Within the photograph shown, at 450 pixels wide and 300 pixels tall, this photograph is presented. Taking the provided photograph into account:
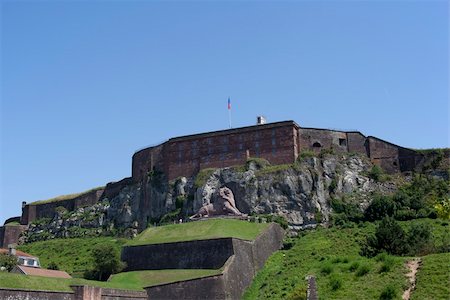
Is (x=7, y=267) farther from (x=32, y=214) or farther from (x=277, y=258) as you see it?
(x=32, y=214)

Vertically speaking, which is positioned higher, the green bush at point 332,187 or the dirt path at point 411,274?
the green bush at point 332,187

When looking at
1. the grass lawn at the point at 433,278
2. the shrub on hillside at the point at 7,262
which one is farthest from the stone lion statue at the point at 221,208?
the grass lawn at the point at 433,278

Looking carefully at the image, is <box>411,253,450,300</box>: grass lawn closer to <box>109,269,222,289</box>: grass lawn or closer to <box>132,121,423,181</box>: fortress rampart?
<box>109,269,222,289</box>: grass lawn

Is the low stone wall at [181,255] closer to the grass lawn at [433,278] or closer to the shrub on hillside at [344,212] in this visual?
the shrub on hillside at [344,212]

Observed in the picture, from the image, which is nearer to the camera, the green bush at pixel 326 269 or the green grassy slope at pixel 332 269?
the green grassy slope at pixel 332 269

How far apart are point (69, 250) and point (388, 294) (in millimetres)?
44380

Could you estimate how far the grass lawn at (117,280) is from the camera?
29281mm

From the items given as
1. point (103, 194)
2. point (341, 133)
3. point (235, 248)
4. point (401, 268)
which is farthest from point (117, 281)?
point (103, 194)

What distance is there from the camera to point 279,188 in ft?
180

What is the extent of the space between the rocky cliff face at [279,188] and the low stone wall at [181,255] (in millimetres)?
13063

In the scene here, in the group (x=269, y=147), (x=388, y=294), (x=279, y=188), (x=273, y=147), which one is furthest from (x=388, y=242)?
(x=269, y=147)

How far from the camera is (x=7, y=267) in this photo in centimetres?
4275

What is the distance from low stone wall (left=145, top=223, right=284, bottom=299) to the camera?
35.9 m

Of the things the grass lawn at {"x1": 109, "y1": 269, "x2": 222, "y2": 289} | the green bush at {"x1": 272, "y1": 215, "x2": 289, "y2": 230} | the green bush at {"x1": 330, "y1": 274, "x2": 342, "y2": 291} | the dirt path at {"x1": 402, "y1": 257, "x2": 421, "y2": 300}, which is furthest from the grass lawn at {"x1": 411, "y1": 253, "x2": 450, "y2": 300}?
the green bush at {"x1": 272, "y1": 215, "x2": 289, "y2": 230}
